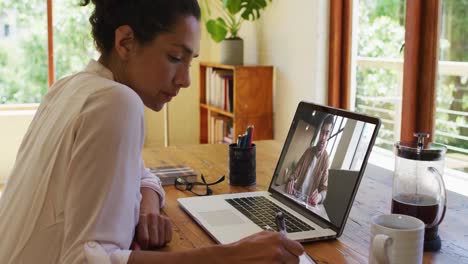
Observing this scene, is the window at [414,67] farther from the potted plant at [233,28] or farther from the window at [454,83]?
the potted plant at [233,28]

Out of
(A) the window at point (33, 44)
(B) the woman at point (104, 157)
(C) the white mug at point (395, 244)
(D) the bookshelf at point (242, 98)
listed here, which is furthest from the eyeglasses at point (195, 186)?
(A) the window at point (33, 44)

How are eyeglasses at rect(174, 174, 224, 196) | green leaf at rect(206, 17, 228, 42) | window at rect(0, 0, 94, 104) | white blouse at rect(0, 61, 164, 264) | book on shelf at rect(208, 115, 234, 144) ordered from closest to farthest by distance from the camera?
white blouse at rect(0, 61, 164, 264) → eyeglasses at rect(174, 174, 224, 196) → green leaf at rect(206, 17, 228, 42) → book on shelf at rect(208, 115, 234, 144) → window at rect(0, 0, 94, 104)

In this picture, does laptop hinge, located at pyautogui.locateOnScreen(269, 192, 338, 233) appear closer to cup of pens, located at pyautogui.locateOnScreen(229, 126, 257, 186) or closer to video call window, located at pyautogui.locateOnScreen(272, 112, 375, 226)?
video call window, located at pyautogui.locateOnScreen(272, 112, 375, 226)

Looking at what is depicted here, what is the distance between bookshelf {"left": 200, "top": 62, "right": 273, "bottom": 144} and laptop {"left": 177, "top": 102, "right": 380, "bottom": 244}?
7.05 feet

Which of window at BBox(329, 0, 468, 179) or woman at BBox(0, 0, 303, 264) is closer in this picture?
woman at BBox(0, 0, 303, 264)

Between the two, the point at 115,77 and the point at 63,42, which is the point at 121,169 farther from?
the point at 63,42

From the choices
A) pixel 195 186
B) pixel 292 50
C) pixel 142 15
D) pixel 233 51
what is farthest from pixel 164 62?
pixel 233 51

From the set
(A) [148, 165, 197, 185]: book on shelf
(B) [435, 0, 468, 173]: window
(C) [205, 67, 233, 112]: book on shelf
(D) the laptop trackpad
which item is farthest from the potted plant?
(D) the laptop trackpad

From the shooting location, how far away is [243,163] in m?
1.58

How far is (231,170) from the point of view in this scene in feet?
5.25

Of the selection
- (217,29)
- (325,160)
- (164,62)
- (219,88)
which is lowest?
(325,160)

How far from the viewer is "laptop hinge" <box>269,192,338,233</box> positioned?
3.95ft

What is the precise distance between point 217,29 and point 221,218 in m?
2.69

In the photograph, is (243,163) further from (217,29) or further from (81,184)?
(217,29)
